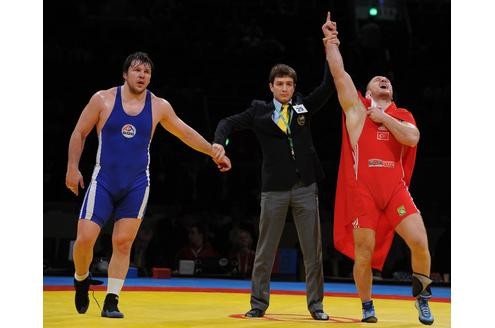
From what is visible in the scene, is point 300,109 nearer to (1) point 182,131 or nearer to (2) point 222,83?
(1) point 182,131

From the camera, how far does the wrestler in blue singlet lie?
188 inches

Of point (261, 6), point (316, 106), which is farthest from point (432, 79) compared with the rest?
point (316, 106)

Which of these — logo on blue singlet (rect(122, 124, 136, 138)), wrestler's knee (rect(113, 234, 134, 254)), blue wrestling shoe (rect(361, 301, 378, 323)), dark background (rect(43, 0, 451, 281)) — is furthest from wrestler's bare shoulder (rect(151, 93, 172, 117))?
dark background (rect(43, 0, 451, 281))

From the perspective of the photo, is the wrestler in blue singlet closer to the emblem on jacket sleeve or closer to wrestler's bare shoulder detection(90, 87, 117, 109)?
wrestler's bare shoulder detection(90, 87, 117, 109)

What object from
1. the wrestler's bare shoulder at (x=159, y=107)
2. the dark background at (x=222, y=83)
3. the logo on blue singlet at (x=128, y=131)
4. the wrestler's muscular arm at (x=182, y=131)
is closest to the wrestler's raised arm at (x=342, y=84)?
the wrestler's muscular arm at (x=182, y=131)

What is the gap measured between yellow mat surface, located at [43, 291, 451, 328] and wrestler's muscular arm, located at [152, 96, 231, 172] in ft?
3.36

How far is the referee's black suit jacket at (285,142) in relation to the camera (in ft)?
17.1

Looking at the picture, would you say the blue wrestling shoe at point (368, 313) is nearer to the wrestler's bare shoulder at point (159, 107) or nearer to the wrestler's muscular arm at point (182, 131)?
the wrestler's muscular arm at point (182, 131)

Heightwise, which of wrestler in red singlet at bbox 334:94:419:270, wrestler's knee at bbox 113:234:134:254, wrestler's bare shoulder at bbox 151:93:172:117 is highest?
wrestler's bare shoulder at bbox 151:93:172:117

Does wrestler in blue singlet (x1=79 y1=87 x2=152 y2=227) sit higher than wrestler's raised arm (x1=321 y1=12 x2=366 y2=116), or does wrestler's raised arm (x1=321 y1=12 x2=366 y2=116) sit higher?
wrestler's raised arm (x1=321 y1=12 x2=366 y2=116)

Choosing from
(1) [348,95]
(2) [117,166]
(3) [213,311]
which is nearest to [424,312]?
(1) [348,95]

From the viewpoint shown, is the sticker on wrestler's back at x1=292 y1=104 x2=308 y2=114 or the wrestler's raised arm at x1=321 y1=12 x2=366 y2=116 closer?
the wrestler's raised arm at x1=321 y1=12 x2=366 y2=116
